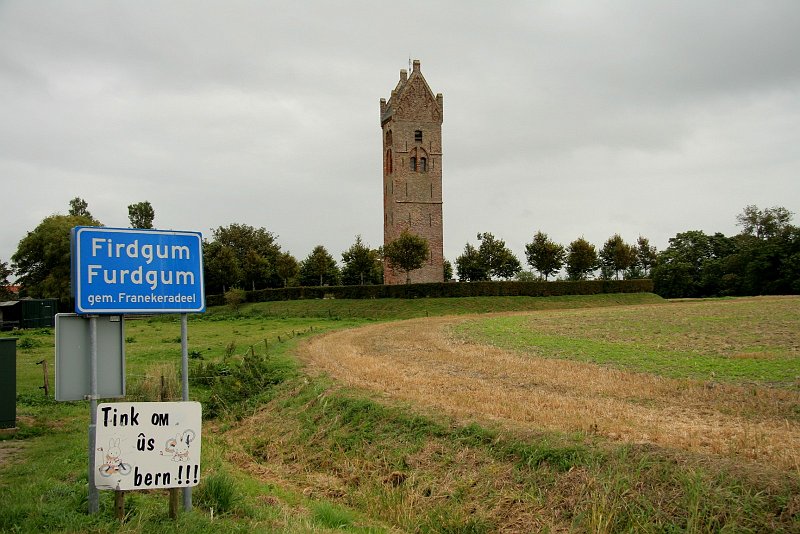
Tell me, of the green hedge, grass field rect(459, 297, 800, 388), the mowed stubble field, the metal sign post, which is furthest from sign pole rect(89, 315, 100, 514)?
the green hedge

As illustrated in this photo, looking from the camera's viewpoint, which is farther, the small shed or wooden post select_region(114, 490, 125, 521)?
the small shed

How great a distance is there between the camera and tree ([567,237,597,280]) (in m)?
80.3

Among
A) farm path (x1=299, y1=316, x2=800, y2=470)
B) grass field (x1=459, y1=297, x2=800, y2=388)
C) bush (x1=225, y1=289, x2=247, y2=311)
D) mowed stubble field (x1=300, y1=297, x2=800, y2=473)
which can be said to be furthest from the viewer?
bush (x1=225, y1=289, x2=247, y2=311)

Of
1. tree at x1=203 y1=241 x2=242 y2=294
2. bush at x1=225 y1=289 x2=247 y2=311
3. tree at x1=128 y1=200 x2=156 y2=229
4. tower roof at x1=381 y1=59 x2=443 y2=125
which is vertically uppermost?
tower roof at x1=381 y1=59 x2=443 y2=125

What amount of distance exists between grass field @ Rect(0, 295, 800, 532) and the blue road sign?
238cm

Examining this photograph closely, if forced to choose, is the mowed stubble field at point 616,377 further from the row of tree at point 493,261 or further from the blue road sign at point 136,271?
the row of tree at point 493,261

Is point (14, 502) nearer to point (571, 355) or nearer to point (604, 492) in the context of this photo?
point (604, 492)

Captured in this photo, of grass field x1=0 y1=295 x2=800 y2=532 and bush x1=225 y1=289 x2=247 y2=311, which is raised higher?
bush x1=225 y1=289 x2=247 y2=311

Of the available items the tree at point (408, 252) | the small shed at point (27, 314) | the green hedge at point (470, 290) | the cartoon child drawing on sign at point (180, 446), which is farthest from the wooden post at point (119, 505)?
the tree at point (408, 252)

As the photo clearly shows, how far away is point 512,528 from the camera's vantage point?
32.1 feet

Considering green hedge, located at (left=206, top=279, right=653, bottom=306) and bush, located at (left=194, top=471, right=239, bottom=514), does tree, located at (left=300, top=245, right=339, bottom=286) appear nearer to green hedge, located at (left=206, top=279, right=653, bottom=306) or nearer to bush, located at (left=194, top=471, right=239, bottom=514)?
green hedge, located at (left=206, top=279, right=653, bottom=306)

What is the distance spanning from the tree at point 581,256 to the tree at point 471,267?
30.9ft

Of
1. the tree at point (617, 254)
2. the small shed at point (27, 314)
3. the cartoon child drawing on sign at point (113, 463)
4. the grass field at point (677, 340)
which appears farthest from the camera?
the tree at point (617, 254)

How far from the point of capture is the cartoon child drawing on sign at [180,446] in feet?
26.4
